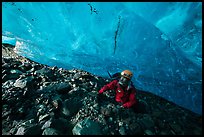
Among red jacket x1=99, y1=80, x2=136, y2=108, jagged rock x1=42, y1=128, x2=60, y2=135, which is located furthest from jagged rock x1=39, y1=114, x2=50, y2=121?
red jacket x1=99, y1=80, x2=136, y2=108

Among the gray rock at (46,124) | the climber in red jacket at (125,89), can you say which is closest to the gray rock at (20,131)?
the gray rock at (46,124)

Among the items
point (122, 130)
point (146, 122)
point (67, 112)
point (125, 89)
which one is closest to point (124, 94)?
point (125, 89)

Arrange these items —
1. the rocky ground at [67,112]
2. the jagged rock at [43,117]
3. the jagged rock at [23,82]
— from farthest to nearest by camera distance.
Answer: the jagged rock at [23,82] → the jagged rock at [43,117] → the rocky ground at [67,112]

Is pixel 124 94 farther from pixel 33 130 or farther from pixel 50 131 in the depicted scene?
pixel 33 130

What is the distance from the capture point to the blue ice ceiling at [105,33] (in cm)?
895

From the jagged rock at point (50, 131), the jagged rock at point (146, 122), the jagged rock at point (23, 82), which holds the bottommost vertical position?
the jagged rock at point (50, 131)

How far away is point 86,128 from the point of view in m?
3.21

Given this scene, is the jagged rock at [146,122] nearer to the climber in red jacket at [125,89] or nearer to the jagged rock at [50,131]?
the climber in red jacket at [125,89]

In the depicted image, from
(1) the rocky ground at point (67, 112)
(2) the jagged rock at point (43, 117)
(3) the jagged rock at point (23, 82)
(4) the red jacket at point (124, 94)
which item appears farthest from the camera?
(3) the jagged rock at point (23, 82)

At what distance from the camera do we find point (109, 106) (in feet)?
13.1

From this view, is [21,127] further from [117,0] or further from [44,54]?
[117,0]

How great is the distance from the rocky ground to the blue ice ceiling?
182 inches

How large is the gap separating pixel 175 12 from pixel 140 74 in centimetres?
383

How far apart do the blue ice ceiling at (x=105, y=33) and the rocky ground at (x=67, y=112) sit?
15.2 ft
